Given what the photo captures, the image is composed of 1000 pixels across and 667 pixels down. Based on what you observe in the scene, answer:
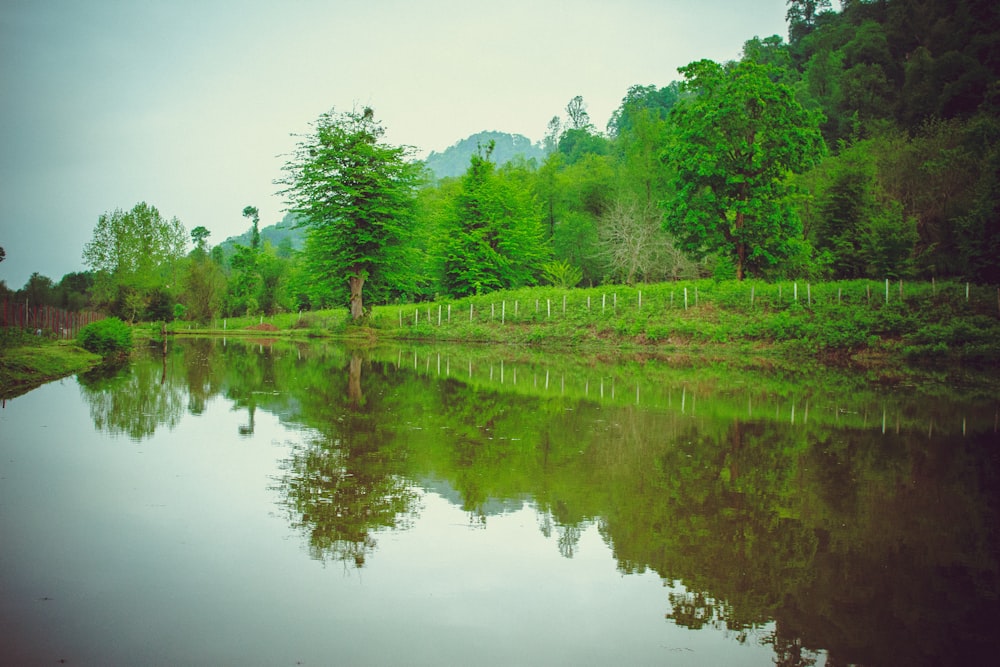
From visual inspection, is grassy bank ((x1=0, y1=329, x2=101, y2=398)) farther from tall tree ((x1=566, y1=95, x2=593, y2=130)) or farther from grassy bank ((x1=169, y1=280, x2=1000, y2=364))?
tall tree ((x1=566, y1=95, x2=593, y2=130))

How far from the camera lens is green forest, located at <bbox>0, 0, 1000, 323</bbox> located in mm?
32781

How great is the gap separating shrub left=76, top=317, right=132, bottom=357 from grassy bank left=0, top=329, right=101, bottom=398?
0.94 m

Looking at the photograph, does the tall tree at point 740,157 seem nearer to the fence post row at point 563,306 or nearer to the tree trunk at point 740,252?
the tree trunk at point 740,252

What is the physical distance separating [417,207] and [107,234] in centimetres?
3097

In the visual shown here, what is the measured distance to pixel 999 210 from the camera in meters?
27.2

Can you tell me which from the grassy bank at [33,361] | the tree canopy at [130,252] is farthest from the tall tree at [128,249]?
the grassy bank at [33,361]

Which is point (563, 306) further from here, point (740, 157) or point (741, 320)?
point (740, 157)

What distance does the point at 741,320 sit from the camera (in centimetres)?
3073

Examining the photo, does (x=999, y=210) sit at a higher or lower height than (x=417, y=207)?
lower

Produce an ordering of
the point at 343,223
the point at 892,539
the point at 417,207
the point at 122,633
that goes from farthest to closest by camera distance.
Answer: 1. the point at 417,207
2. the point at 343,223
3. the point at 892,539
4. the point at 122,633

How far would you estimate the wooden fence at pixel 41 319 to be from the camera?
67.3ft

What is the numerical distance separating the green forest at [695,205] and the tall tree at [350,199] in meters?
0.14

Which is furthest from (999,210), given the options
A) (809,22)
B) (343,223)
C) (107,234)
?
(809,22)

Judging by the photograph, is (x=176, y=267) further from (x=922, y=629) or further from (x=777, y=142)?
(x=922, y=629)
